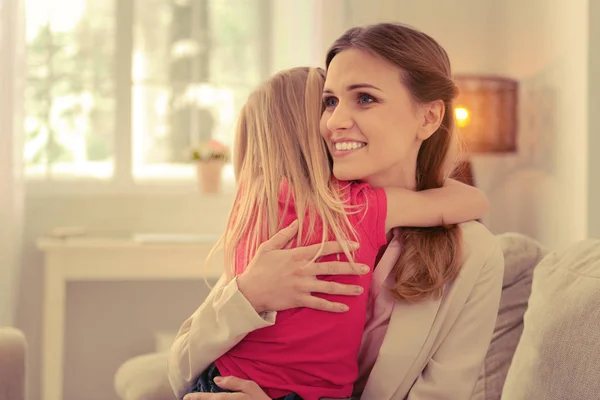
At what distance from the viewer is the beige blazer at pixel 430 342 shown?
59.6 inches

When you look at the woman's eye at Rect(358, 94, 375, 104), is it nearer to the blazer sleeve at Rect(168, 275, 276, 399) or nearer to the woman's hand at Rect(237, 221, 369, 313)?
the woman's hand at Rect(237, 221, 369, 313)

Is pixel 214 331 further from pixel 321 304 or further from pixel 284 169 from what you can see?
pixel 284 169

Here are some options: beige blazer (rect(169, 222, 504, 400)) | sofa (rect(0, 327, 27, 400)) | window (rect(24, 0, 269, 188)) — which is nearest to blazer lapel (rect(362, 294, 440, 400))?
beige blazer (rect(169, 222, 504, 400))

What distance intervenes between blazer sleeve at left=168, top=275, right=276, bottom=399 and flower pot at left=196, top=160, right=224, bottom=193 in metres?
2.50

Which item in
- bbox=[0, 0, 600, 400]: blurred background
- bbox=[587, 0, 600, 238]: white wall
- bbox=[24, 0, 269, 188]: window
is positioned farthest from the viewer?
bbox=[24, 0, 269, 188]: window

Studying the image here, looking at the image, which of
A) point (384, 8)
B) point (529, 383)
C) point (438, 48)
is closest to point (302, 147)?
point (438, 48)

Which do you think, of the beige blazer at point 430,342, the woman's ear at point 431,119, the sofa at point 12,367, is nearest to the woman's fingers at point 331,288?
the beige blazer at point 430,342

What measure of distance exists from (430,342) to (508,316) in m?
0.51

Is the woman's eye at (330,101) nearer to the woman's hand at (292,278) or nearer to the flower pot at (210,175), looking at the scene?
the woman's hand at (292,278)

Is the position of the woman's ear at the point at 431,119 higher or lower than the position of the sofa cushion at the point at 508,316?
higher

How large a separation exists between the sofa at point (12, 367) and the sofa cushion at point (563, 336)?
108 cm

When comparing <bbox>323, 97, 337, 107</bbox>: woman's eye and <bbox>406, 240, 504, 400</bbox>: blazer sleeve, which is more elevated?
<bbox>323, 97, 337, 107</bbox>: woman's eye

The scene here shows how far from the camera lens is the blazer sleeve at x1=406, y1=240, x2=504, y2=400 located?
4.98ft

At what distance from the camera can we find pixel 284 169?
1.52 metres
